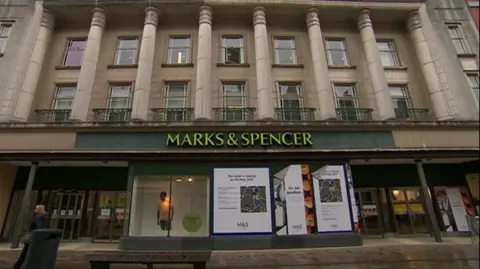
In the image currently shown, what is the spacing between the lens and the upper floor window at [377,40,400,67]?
16453 millimetres

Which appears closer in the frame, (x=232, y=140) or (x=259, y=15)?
(x=232, y=140)

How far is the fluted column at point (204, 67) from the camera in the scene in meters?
13.7

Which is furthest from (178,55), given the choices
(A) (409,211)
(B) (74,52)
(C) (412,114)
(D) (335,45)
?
(A) (409,211)

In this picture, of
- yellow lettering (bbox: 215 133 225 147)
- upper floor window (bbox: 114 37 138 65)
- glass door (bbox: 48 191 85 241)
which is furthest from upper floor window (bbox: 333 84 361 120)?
glass door (bbox: 48 191 85 241)

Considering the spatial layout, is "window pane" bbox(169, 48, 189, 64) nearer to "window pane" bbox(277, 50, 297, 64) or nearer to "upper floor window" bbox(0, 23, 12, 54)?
"window pane" bbox(277, 50, 297, 64)

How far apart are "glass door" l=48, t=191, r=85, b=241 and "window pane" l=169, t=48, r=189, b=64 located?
8738 mm

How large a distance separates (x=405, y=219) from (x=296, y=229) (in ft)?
22.6

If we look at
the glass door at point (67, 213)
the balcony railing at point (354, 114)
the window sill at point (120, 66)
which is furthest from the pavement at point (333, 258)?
the window sill at point (120, 66)

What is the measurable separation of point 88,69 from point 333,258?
1422 centimetres

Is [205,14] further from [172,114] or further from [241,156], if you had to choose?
[241,156]

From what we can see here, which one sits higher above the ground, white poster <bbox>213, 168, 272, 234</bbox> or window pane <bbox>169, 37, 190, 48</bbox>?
window pane <bbox>169, 37, 190, 48</bbox>

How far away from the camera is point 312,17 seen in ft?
52.7

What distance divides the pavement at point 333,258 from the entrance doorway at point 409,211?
3114 mm

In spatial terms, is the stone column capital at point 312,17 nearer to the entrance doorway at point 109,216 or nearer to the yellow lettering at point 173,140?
Answer: the yellow lettering at point 173,140
